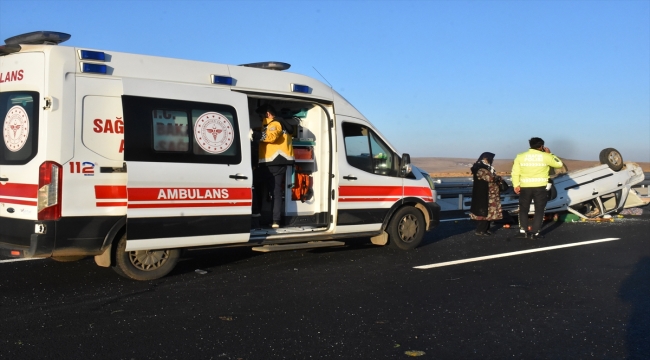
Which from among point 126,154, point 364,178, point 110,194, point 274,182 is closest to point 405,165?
point 364,178

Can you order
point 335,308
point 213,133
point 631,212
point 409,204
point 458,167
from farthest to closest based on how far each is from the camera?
1. point 458,167
2. point 631,212
3. point 409,204
4. point 213,133
5. point 335,308

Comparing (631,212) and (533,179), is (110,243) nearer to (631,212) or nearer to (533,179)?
(533,179)

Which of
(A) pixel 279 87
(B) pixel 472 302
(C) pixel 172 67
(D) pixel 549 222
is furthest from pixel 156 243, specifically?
(D) pixel 549 222

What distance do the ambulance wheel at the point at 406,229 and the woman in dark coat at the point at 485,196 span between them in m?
2.02

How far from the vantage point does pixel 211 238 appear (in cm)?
751

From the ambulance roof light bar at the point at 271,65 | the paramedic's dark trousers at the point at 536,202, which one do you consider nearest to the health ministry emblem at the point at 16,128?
the ambulance roof light bar at the point at 271,65

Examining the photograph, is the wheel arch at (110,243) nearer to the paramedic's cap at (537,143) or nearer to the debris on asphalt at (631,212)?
the paramedic's cap at (537,143)

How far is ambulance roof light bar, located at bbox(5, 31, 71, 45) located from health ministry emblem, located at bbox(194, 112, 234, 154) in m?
1.61

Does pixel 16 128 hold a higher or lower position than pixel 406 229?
higher

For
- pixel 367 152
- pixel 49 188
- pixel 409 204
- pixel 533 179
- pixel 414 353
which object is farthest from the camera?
pixel 533 179

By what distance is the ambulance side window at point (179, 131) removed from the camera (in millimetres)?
6898

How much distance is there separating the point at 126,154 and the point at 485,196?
687 centimetres

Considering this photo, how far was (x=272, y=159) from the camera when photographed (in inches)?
343

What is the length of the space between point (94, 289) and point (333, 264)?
2957 mm
